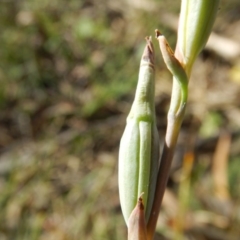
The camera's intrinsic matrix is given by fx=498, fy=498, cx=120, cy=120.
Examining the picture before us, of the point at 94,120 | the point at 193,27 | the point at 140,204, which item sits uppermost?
the point at 193,27

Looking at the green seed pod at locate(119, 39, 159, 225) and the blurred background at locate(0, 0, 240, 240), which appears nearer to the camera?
the green seed pod at locate(119, 39, 159, 225)

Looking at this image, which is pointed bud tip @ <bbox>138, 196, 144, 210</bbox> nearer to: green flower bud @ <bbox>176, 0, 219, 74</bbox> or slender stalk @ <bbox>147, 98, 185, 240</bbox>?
slender stalk @ <bbox>147, 98, 185, 240</bbox>

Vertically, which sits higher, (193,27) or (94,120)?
(193,27)

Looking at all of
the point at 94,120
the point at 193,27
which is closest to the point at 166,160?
the point at 193,27

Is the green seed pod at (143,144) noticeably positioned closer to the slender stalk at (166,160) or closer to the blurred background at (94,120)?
the slender stalk at (166,160)

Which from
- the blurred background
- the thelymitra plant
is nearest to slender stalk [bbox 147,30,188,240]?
the thelymitra plant

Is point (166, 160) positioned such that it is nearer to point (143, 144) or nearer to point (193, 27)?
point (143, 144)

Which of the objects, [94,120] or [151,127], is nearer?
[151,127]
